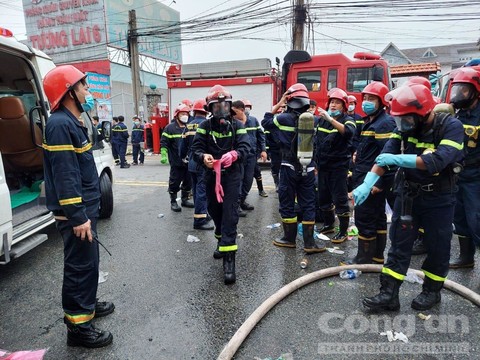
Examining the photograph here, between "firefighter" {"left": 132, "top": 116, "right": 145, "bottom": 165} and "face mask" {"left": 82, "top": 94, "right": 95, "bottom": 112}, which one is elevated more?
"face mask" {"left": 82, "top": 94, "right": 95, "bottom": 112}

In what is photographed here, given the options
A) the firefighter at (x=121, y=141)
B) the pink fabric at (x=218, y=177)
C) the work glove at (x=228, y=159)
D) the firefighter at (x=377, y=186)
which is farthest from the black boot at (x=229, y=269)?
the firefighter at (x=121, y=141)

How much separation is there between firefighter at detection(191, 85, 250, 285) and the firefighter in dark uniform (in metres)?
1.25

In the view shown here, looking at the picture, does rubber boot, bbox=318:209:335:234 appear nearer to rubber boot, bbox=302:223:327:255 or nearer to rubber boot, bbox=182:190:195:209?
rubber boot, bbox=302:223:327:255

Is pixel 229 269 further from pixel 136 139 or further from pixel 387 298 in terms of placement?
pixel 136 139

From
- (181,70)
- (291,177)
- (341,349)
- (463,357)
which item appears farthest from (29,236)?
(181,70)

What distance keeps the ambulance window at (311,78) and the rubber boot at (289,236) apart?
584 centimetres

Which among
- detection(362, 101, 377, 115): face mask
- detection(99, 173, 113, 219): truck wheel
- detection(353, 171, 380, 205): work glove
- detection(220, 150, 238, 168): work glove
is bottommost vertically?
detection(99, 173, 113, 219): truck wheel

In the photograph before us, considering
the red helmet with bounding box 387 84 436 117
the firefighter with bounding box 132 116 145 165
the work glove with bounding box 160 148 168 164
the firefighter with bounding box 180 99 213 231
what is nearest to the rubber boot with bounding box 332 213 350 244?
the firefighter with bounding box 180 99 213 231

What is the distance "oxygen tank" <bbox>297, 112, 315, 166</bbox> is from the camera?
3.77m

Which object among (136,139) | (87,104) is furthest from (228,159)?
(136,139)

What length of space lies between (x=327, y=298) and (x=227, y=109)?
208 cm

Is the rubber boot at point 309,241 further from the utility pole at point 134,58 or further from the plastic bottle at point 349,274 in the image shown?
the utility pole at point 134,58

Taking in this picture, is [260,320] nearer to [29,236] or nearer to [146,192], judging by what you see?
[29,236]

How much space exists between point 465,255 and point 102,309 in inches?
146
